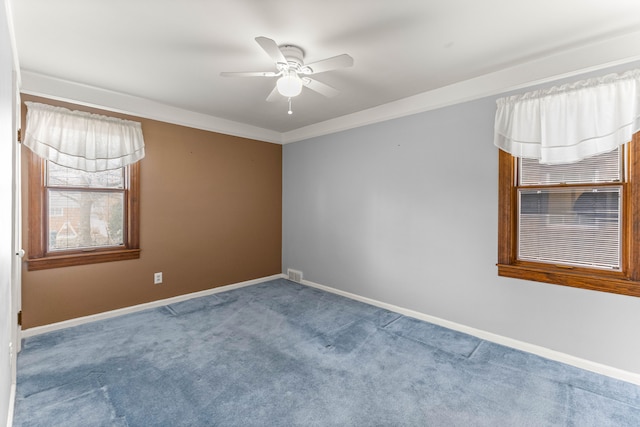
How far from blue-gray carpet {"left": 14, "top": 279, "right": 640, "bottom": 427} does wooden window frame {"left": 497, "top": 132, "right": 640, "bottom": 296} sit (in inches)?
26.9

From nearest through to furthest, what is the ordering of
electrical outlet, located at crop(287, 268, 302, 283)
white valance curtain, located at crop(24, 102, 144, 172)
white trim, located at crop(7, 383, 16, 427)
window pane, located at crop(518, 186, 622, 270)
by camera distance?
1. white trim, located at crop(7, 383, 16, 427)
2. window pane, located at crop(518, 186, 622, 270)
3. white valance curtain, located at crop(24, 102, 144, 172)
4. electrical outlet, located at crop(287, 268, 302, 283)

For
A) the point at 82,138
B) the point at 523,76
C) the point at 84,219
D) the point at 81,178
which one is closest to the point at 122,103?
the point at 82,138

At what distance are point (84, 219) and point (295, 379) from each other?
279cm

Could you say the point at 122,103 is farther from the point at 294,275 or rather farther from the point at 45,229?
the point at 294,275

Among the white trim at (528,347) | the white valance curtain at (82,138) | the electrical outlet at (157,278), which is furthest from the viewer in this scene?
the electrical outlet at (157,278)

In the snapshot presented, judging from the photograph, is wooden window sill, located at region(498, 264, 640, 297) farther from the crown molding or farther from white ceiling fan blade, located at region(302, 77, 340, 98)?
white ceiling fan blade, located at region(302, 77, 340, 98)

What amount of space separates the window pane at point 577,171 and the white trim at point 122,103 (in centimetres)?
353

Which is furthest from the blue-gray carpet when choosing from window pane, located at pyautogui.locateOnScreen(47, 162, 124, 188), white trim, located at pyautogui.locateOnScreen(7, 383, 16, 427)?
window pane, located at pyautogui.locateOnScreen(47, 162, 124, 188)

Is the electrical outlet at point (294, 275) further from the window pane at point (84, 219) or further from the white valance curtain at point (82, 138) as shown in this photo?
the white valance curtain at point (82, 138)

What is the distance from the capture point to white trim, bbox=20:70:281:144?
288cm

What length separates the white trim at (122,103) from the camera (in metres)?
2.88

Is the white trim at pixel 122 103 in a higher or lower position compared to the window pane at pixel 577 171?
higher

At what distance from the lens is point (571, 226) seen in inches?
101

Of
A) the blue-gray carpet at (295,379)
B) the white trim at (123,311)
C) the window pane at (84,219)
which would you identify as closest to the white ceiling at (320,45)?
Result: the window pane at (84,219)
